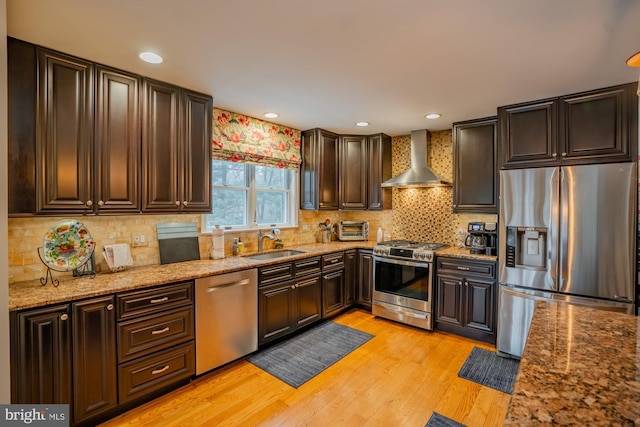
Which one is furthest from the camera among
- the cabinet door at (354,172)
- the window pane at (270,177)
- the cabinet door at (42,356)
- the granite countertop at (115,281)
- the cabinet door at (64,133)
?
the cabinet door at (354,172)

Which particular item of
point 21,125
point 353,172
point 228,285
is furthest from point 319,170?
point 21,125

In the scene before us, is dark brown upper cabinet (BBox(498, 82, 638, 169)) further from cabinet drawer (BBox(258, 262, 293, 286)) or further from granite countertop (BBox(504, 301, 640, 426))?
cabinet drawer (BBox(258, 262, 293, 286))

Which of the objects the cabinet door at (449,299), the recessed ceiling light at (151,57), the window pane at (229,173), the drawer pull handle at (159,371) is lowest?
the drawer pull handle at (159,371)

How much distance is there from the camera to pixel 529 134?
3.06m

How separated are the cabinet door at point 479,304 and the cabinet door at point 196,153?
2.86m

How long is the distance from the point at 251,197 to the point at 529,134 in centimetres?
305

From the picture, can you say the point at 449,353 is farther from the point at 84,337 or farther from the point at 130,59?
the point at 130,59

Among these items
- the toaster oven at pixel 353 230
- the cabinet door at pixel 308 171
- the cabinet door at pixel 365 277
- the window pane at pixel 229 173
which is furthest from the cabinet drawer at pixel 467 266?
the window pane at pixel 229 173

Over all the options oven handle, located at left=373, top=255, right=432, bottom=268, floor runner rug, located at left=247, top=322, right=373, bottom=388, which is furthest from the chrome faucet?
oven handle, located at left=373, top=255, right=432, bottom=268

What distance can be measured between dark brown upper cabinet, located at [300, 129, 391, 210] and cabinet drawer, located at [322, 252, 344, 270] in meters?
0.71

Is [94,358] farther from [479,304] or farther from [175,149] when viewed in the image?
[479,304]

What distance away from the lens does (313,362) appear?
115 inches

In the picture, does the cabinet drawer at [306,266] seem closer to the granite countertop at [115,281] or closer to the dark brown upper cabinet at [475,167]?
the granite countertop at [115,281]

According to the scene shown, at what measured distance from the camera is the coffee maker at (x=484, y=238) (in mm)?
3438
